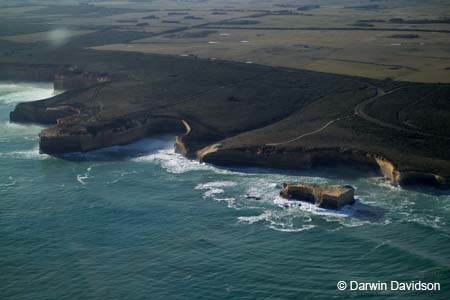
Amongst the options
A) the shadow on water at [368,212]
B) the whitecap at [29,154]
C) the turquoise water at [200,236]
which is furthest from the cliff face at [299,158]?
the whitecap at [29,154]

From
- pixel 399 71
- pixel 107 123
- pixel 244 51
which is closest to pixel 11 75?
pixel 244 51

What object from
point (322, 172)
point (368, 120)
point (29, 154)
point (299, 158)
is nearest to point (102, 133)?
point (29, 154)

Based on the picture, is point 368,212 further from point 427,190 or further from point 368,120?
point 368,120

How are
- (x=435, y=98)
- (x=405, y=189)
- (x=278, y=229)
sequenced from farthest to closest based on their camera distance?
(x=435, y=98) → (x=405, y=189) → (x=278, y=229)

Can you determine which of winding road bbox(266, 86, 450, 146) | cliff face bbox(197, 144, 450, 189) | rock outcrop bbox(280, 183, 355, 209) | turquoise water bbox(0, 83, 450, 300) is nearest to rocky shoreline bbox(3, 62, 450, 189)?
cliff face bbox(197, 144, 450, 189)

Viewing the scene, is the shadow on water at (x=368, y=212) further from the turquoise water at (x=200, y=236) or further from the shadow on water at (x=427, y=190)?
the shadow on water at (x=427, y=190)

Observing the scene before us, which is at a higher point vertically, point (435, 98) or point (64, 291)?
point (435, 98)

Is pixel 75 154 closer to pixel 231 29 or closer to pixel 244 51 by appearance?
pixel 244 51
